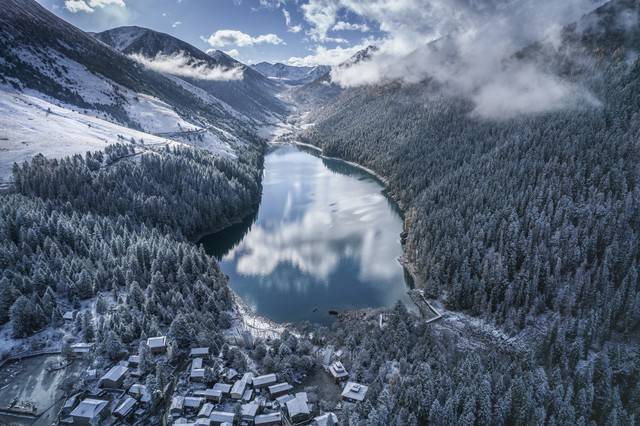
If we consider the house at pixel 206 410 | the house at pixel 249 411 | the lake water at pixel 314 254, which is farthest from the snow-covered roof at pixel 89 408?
the lake water at pixel 314 254

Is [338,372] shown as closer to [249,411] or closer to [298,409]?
[298,409]

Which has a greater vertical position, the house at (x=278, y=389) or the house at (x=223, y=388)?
the house at (x=278, y=389)

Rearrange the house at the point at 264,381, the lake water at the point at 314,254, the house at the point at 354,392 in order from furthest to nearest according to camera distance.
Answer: the lake water at the point at 314,254 < the house at the point at 264,381 < the house at the point at 354,392

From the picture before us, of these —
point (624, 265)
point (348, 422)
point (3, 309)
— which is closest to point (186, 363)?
point (348, 422)

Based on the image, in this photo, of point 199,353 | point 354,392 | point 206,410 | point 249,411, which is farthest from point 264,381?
point 354,392

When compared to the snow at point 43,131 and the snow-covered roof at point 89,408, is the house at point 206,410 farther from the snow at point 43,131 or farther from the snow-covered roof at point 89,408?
the snow at point 43,131

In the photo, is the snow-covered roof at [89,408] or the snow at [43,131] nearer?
the snow-covered roof at [89,408]
